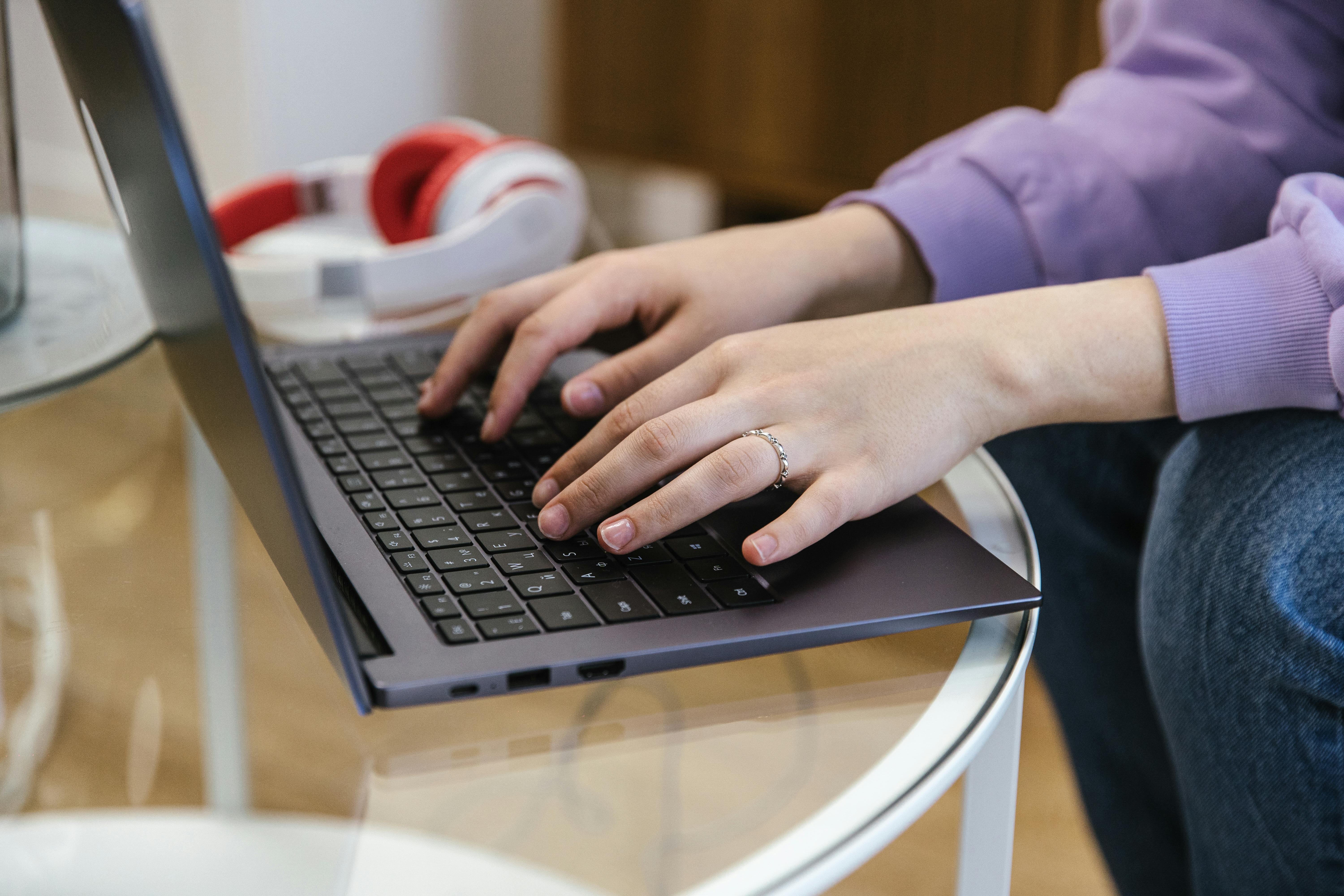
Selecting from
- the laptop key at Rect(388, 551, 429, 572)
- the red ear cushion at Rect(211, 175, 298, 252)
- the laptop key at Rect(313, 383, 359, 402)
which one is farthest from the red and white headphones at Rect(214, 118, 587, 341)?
the laptop key at Rect(388, 551, 429, 572)

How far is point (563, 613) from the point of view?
0.38 metres

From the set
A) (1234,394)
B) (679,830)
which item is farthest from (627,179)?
(679,830)

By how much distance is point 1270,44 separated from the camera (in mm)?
692

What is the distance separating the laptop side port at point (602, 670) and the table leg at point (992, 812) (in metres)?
0.14

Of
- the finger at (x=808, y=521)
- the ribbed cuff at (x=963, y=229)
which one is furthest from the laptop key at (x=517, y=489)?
the ribbed cuff at (x=963, y=229)

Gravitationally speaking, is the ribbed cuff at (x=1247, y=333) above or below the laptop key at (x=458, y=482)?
above

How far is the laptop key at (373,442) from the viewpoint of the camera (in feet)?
1.73

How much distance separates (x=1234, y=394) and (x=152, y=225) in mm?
430

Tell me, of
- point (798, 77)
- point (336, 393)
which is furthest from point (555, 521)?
point (798, 77)

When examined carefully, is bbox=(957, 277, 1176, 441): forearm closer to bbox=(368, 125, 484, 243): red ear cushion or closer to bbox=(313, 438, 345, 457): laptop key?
bbox=(313, 438, 345, 457): laptop key

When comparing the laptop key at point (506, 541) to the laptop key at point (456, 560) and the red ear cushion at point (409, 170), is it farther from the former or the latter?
the red ear cushion at point (409, 170)

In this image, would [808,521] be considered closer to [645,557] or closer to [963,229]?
[645,557]

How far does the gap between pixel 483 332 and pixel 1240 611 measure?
0.37 m

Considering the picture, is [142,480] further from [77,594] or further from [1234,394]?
[1234,394]
